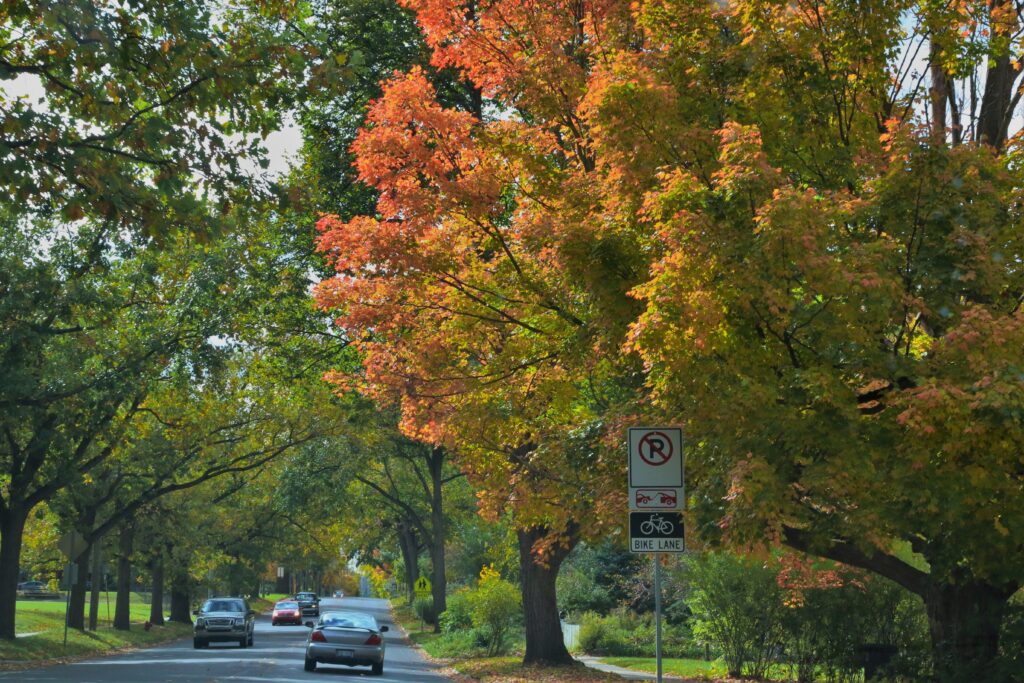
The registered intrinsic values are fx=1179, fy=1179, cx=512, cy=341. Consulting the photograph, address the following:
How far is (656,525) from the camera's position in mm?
11914

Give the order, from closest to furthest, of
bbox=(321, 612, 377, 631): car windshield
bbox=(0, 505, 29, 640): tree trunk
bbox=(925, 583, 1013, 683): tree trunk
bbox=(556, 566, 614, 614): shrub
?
bbox=(925, 583, 1013, 683): tree trunk → bbox=(321, 612, 377, 631): car windshield → bbox=(0, 505, 29, 640): tree trunk → bbox=(556, 566, 614, 614): shrub

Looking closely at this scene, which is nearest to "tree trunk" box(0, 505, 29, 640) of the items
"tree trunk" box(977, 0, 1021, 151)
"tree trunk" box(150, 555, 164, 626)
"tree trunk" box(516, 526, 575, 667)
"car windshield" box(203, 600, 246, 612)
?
"car windshield" box(203, 600, 246, 612)

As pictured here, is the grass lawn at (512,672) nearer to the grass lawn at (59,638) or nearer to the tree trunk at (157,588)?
the grass lawn at (59,638)

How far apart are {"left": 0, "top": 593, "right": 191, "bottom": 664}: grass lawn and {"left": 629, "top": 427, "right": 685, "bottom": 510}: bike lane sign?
20873 millimetres

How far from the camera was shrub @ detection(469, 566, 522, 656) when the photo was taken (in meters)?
32.3

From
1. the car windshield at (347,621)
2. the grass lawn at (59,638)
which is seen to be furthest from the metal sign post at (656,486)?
the grass lawn at (59,638)

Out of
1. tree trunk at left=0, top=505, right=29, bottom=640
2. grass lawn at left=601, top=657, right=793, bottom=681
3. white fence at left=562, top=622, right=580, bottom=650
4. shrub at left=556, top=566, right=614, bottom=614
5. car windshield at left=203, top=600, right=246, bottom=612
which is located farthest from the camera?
shrub at left=556, top=566, right=614, bottom=614

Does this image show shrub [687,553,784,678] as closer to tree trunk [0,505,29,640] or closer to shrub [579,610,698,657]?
shrub [579,610,698,657]

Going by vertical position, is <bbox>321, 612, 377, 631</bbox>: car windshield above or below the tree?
below

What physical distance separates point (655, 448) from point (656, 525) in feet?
2.57

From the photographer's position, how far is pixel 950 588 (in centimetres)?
1438

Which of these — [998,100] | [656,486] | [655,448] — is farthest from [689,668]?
[655,448]

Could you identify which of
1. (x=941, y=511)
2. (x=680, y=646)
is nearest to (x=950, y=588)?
(x=941, y=511)

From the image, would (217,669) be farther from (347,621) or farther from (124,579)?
(124,579)
